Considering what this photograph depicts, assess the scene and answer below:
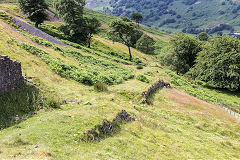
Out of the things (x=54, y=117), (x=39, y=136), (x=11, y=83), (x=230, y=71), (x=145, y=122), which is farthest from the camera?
(x=230, y=71)

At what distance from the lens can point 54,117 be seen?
12.7 meters

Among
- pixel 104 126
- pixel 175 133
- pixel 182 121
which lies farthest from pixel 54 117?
pixel 182 121

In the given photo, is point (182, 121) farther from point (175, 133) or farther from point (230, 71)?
point (230, 71)

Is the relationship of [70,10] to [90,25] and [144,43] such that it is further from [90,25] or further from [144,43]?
→ [144,43]

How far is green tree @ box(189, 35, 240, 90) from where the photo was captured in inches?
2023

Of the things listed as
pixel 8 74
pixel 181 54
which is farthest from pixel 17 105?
pixel 181 54

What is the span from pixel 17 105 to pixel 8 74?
2860 millimetres

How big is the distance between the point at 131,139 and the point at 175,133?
670cm

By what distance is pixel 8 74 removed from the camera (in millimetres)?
14352

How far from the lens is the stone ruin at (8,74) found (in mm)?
13742

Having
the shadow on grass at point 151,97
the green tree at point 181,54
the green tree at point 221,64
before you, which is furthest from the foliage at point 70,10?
the shadow on grass at point 151,97

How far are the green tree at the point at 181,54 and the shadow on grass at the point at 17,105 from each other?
56.2 metres

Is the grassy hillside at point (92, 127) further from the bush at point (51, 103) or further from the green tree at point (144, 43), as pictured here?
the green tree at point (144, 43)

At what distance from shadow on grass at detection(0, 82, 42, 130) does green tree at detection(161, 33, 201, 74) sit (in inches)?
2213
